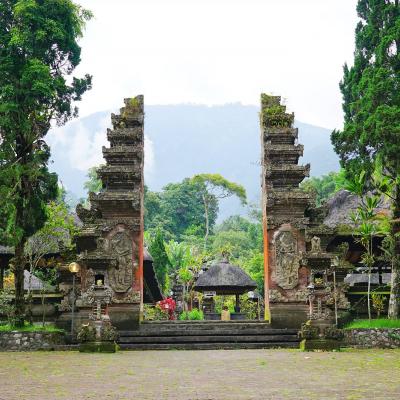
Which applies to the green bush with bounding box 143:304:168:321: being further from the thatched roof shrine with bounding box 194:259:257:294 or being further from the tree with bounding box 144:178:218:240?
the tree with bounding box 144:178:218:240

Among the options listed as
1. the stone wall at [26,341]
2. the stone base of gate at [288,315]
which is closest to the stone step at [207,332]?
the stone base of gate at [288,315]

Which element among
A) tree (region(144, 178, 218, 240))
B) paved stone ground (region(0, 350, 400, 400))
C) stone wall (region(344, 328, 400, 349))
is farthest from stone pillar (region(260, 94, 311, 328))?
tree (region(144, 178, 218, 240))

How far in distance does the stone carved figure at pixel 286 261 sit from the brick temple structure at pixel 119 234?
170 inches

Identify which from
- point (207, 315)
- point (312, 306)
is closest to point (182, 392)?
point (312, 306)

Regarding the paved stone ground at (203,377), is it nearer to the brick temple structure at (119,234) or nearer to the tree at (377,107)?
the brick temple structure at (119,234)

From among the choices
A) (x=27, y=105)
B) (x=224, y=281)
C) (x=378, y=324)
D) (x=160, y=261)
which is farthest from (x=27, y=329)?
(x=160, y=261)

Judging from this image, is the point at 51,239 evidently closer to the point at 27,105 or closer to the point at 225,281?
the point at 27,105

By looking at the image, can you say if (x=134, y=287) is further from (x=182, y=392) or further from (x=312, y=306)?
(x=182, y=392)

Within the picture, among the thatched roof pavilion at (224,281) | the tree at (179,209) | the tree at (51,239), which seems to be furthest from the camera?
the tree at (179,209)

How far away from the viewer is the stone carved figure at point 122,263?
19.0 m

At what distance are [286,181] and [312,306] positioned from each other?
540 cm

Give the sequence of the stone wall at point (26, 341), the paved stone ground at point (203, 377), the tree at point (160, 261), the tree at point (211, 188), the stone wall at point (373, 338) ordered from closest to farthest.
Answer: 1. the paved stone ground at point (203, 377)
2. the stone wall at point (373, 338)
3. the stone wall at point (26, 341)
4. the tree at point (160, 261)
5. the tree at point (211, 188)

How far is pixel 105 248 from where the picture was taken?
19016 mm

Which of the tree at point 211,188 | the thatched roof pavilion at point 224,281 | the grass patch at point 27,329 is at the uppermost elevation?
the tree at point 211,188
